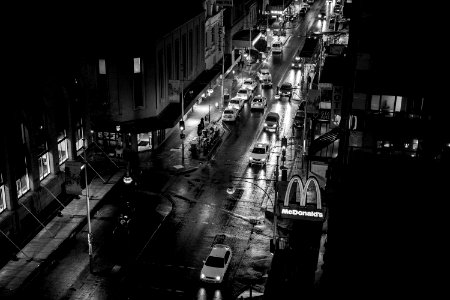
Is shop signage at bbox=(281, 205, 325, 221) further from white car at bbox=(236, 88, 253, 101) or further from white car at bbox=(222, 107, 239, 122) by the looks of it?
white car at bbox=(236, 88, 253, 101)

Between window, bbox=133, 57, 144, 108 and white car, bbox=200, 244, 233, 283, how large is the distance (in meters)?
24.6

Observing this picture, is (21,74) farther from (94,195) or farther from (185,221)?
(185,221)

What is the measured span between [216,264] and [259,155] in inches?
908

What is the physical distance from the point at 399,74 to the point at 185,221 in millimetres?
21897

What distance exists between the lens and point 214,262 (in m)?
43.6

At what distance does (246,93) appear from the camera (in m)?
87.0

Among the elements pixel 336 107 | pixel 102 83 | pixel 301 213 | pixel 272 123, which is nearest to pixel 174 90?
pixel 102 83

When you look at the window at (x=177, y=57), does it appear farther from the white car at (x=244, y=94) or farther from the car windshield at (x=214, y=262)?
the car windshield at (x=214, y=262)

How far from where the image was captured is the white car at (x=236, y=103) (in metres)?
82.5

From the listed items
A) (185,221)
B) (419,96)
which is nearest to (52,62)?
(185,221)

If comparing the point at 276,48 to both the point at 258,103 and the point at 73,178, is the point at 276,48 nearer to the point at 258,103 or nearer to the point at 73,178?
the point at 258,103

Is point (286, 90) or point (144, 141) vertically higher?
point (286, 90)

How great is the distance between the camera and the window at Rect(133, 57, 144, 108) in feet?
210

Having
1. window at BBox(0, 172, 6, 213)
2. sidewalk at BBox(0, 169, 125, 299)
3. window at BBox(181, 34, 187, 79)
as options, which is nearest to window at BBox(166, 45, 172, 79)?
window at BBox(181, 34, 187, 79)
